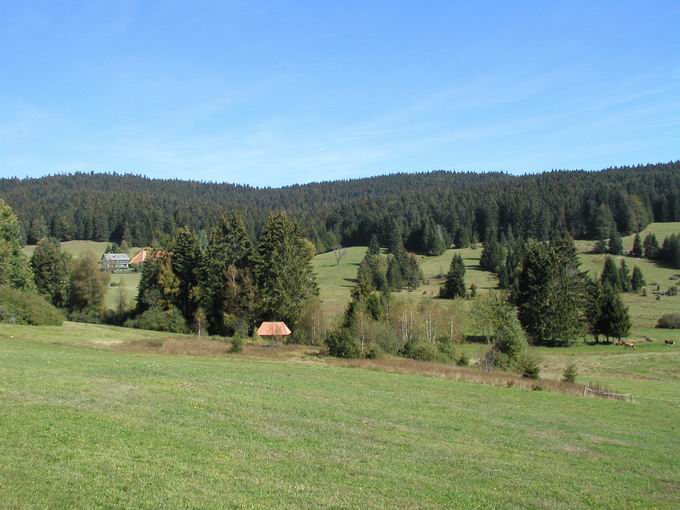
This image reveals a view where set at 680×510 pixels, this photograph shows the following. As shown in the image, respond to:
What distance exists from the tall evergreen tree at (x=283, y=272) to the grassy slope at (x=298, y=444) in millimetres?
32534

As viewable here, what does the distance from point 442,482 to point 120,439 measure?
25.6 feet

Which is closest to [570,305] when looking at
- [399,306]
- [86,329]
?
[399,306]

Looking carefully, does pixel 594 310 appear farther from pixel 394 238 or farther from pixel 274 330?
pixel 394 238

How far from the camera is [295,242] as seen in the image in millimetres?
67125

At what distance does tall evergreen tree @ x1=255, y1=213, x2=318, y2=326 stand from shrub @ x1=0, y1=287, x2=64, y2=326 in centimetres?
2086

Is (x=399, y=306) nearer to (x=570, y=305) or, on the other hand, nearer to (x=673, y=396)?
(x=570, y=305)

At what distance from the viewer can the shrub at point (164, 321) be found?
6788 cm

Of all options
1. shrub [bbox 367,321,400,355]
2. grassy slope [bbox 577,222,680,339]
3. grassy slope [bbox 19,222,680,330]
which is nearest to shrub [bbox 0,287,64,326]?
shrub [bbox 367,321,400,355]

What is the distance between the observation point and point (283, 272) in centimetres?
6444

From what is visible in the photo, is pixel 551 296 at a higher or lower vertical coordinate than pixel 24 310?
higher

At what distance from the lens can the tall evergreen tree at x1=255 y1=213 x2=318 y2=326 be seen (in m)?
64.0

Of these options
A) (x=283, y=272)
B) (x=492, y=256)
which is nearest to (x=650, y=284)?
(x=492, y=256)

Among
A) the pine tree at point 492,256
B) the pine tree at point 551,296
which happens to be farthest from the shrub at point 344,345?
the pine tree at point 492,256

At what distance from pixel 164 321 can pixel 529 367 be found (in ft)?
136
